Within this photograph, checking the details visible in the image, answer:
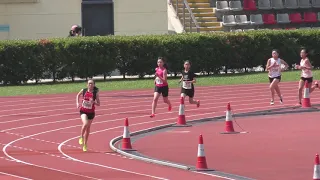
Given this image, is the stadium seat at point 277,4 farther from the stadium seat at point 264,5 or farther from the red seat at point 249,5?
the red seat at point 249,5

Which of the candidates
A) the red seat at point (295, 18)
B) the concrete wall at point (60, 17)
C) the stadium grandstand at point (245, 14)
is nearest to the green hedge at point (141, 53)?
the stadium grandstand at point (245, 14)

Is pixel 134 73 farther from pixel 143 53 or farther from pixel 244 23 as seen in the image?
pixel 244 23

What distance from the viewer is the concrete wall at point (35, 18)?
4978cm

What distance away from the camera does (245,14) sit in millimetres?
53281

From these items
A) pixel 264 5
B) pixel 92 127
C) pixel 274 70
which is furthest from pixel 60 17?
pixel 92 127

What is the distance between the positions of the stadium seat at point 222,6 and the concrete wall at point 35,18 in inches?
330

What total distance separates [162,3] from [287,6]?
8.28m

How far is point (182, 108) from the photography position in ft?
78.6

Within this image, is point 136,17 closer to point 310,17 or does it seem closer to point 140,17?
point 140,17

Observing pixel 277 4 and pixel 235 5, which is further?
pixel 277 4

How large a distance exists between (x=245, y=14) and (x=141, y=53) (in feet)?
41.1

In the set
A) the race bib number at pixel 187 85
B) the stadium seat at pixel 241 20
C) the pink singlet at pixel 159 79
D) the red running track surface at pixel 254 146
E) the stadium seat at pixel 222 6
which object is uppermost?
the stadium seat at pixel 222 6

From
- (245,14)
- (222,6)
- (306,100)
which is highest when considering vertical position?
(222,6)

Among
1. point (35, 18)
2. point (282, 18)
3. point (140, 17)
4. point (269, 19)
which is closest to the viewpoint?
point (35, 18)
